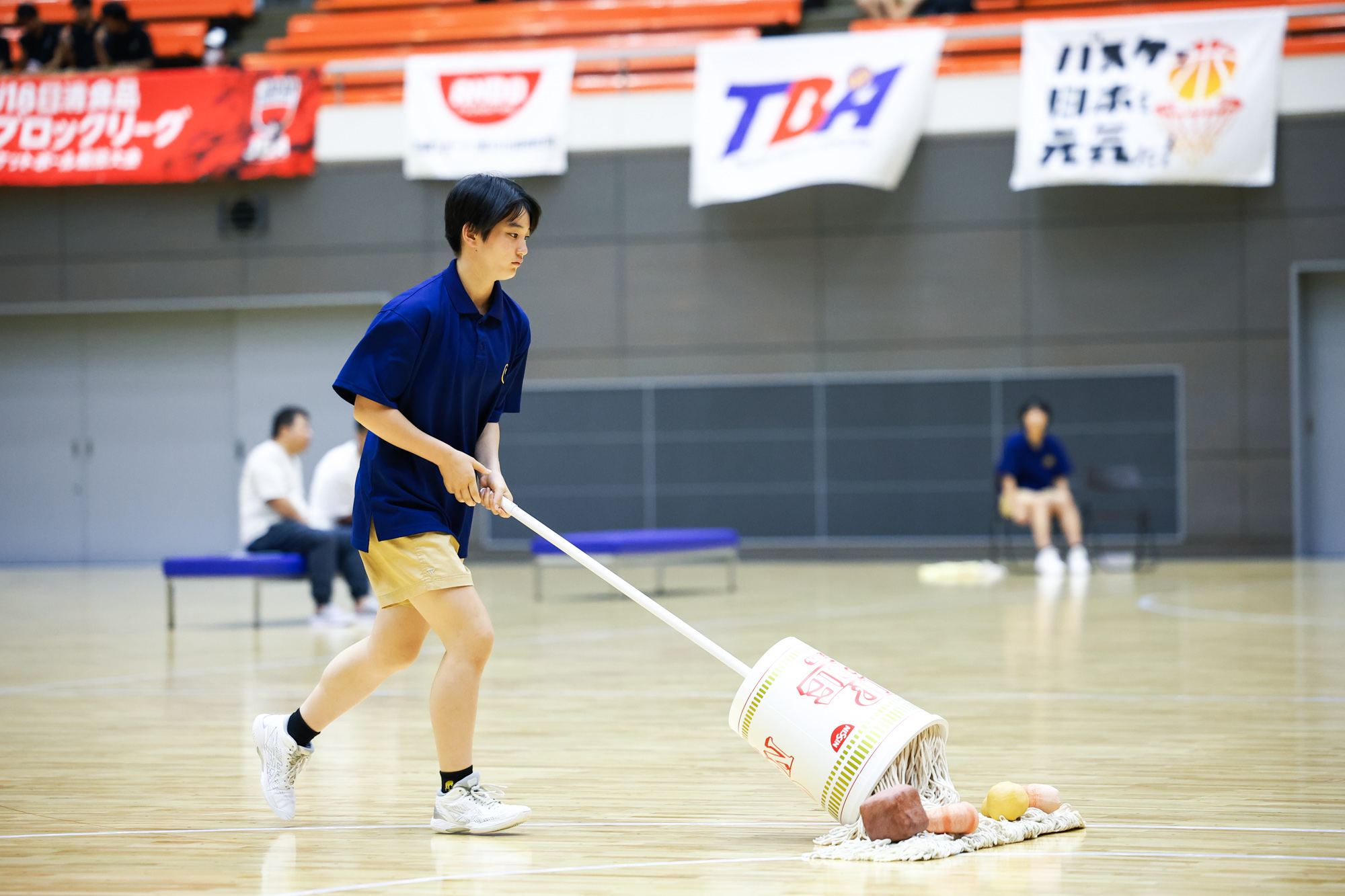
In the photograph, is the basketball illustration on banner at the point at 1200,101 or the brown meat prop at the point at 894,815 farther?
the basketball illustration on banner at the point at 1200,101

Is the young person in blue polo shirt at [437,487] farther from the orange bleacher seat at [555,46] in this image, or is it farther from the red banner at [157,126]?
the red banner at [157,126]

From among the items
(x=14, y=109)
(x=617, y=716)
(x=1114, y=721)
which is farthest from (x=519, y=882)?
(x=14, y=109)

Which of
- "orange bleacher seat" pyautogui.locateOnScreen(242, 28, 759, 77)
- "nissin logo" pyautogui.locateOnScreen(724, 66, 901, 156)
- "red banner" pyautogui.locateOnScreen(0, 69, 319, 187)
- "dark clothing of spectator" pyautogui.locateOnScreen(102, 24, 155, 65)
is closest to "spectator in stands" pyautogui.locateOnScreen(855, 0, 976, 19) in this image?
"orange bleacher seat" pyautogui.locateOnScreen(242, 28, 759, 77)

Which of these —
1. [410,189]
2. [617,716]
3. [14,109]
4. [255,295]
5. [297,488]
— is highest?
[14,109]

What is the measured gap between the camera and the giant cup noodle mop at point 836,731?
9.37 ft

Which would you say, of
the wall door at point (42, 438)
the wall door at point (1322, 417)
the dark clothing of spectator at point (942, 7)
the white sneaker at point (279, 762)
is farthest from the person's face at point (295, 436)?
the wall door at point (1322, 417)

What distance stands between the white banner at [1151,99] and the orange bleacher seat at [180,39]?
8.16 metres

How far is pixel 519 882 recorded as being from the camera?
264 centimetres

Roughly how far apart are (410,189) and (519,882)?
38.2 ft

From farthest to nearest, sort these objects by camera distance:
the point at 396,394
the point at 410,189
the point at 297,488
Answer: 1. the point at 410,189
2. the point at 297,488
3. the point at 396,394

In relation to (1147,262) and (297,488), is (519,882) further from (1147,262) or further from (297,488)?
(1147,262)

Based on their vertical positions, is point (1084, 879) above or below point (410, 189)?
below

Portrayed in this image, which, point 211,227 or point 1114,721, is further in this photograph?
point 211,227

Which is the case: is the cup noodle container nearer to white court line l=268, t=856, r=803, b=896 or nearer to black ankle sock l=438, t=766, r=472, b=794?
white court line l=268, t=856, r=803, b=896
